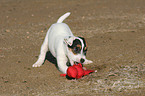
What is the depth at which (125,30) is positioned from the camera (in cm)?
1129

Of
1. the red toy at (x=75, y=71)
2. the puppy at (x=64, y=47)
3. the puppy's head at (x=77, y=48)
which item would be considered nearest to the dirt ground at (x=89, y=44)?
the red toy at (x=75, y=71)

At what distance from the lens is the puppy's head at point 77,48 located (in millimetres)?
6398

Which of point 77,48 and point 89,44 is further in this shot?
point 89,44

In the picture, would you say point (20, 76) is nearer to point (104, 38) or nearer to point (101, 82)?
point (101, 82)

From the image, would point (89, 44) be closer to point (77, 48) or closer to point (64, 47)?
point (64, 47)

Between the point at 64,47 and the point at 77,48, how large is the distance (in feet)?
1.71

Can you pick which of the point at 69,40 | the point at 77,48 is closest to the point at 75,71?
the point at 77,48

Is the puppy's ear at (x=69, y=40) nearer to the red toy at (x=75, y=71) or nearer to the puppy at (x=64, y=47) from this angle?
the puppy at (x=64, y=47)

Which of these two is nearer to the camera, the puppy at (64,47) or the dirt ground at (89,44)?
the dirt ground at (89,44)

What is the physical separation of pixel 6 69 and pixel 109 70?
2409mm

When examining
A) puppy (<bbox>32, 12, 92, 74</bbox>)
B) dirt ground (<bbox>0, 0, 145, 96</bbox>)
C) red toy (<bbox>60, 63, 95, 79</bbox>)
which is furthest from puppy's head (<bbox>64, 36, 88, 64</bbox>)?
dirt ground (<bbox>0, 0, 145, 96</bbox>)

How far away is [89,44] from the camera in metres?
9.57

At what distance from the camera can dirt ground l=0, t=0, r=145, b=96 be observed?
6.16 meters

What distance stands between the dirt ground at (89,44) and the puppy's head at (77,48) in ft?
1.49
